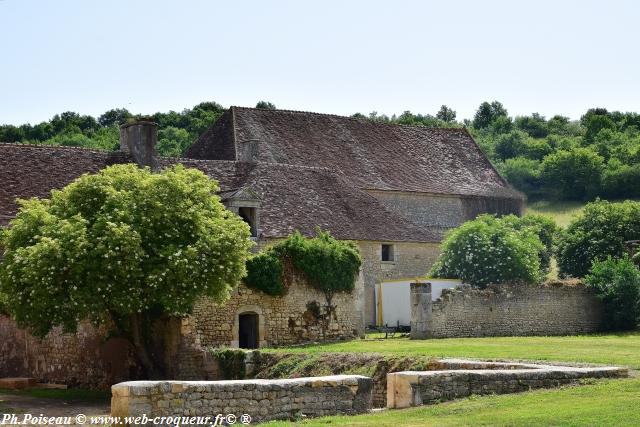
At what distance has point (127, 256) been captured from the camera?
85.3ft

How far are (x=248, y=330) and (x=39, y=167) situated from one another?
1118 cm

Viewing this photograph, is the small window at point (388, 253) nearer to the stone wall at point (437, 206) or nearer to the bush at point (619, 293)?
the stone wall at point (437, 206)

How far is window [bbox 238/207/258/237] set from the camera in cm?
3709

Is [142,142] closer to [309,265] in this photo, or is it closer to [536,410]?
[309,265]

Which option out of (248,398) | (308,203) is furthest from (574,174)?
(248,398)

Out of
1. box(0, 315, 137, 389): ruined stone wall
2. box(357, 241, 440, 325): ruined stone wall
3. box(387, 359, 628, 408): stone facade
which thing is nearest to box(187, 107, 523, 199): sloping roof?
box(357, 241, 440, 325): ruined stone wall

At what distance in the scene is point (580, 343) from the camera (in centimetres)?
2780

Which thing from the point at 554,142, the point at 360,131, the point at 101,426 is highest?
the point at 554,142

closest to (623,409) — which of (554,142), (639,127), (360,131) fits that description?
(360,131)

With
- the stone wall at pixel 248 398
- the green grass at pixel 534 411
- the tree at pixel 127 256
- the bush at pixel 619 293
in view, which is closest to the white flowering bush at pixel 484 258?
the bush at pixel 619 293

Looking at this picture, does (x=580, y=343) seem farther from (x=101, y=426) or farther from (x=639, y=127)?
(x=639, y=127)

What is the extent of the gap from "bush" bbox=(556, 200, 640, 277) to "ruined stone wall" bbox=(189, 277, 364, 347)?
1905 centimetres

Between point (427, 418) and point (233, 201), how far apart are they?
2219 cm

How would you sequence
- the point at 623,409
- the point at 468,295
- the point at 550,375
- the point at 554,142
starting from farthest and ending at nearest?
the point at 554,142 < the point at 468,295 < the point at 550,375 < the point at 623,409
